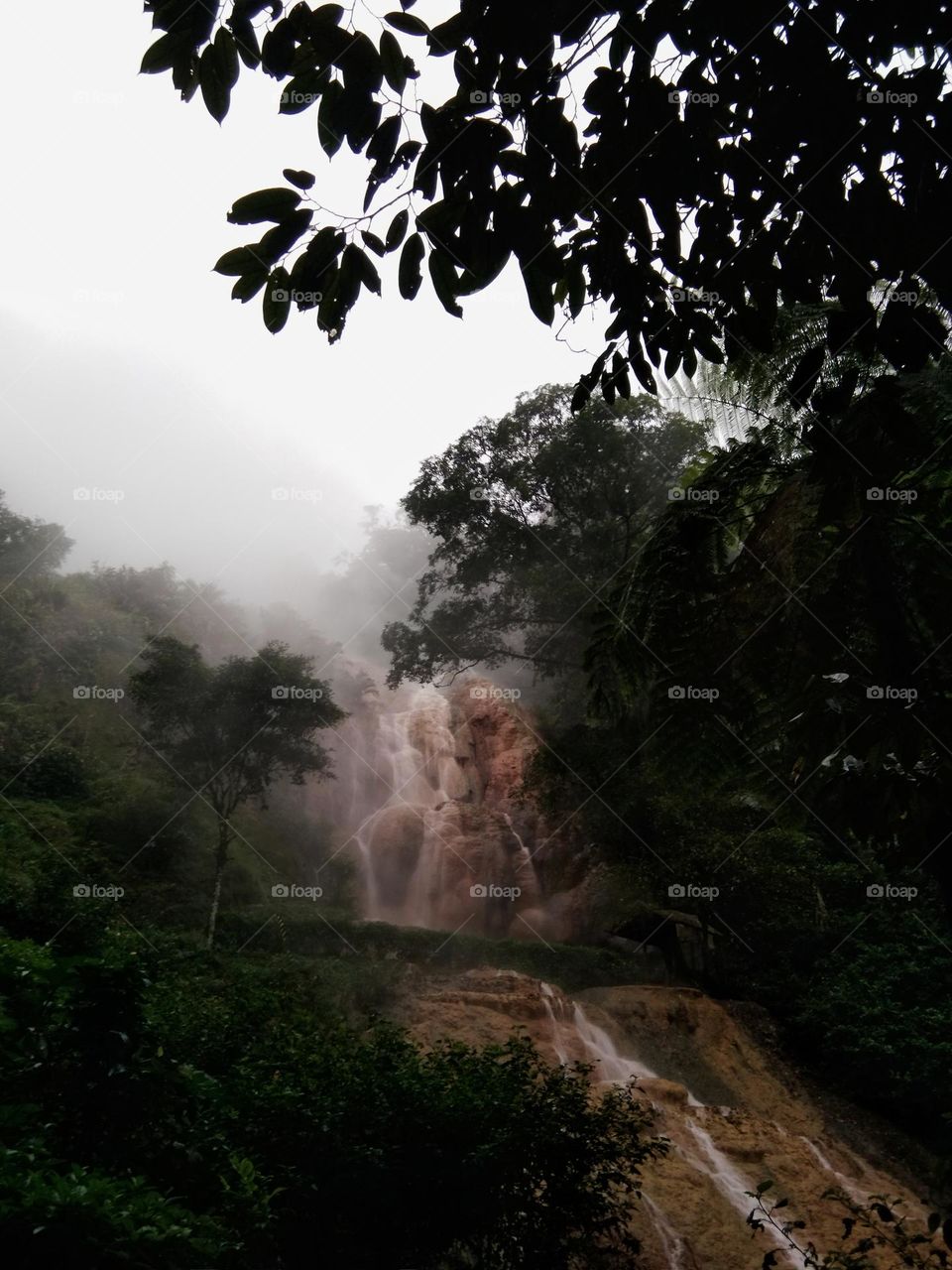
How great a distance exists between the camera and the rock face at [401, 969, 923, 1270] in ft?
11.7

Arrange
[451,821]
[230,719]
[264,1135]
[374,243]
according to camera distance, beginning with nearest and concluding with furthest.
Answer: [374,243], [264,1135], [230,719], [451,821]

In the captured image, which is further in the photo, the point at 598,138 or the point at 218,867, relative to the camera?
the point at 218,867

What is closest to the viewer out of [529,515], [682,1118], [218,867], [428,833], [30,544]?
[682,1118]

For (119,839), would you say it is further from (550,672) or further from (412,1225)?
(550,672)

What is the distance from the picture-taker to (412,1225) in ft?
8.98

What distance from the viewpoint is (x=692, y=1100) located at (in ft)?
15.4

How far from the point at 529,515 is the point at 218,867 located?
465 cm

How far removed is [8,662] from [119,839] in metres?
1.83

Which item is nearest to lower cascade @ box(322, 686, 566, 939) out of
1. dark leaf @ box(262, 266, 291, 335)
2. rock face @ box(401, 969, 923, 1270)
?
rock face @ box(401, 969, 923, 1270)

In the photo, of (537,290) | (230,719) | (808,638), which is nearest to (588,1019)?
(230,719)

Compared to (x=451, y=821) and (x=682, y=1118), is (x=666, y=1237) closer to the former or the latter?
(x=682, y=1118)

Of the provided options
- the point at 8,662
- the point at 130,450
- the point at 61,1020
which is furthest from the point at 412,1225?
the point at 130,450

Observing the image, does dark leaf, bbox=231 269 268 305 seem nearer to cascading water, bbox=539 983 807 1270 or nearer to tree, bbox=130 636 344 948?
cascading water, bbox=539 983 807 1270

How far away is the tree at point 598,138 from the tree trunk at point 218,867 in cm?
455
